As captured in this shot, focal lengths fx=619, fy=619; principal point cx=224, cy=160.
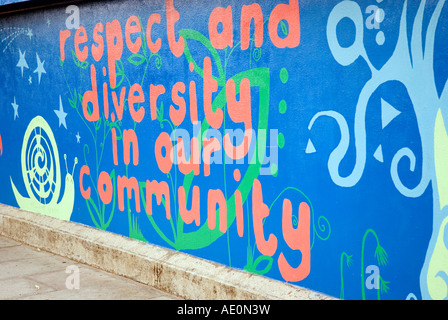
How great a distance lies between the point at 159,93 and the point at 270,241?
1774 millimetres

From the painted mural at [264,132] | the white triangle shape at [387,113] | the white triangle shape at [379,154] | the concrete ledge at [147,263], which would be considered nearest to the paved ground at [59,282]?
the concrete ledge at [147,263]

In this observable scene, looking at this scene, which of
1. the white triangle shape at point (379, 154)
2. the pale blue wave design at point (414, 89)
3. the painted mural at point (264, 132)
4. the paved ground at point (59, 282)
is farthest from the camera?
the paved ground at point (59, 282)

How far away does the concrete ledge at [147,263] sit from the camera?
4574 millimetres

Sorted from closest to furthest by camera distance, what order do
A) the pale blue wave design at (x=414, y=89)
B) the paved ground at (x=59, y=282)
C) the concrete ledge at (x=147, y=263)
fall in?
the pale blue wave design at (x=414, y=89)
the concrete ledge at (x=147, y=263)
the paved ground at (x=59, y=282)

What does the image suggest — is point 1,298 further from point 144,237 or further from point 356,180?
point 356,180

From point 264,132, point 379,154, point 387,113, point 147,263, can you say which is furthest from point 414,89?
point 147,263

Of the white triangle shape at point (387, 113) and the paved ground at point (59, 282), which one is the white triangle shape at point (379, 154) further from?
the paved ground at point (59, 282)

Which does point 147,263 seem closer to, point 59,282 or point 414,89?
point 59,282

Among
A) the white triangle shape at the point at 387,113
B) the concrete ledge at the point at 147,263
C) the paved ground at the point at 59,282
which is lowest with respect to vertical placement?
the paved ground at the point at 59,282

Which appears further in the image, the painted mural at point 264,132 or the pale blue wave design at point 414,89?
the painted mural at point 264,132

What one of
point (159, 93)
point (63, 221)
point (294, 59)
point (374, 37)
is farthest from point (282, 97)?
point (63, 221)

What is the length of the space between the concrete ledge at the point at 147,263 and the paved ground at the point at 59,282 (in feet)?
0.31

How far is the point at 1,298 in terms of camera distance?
527cm

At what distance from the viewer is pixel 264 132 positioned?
4.57 m
